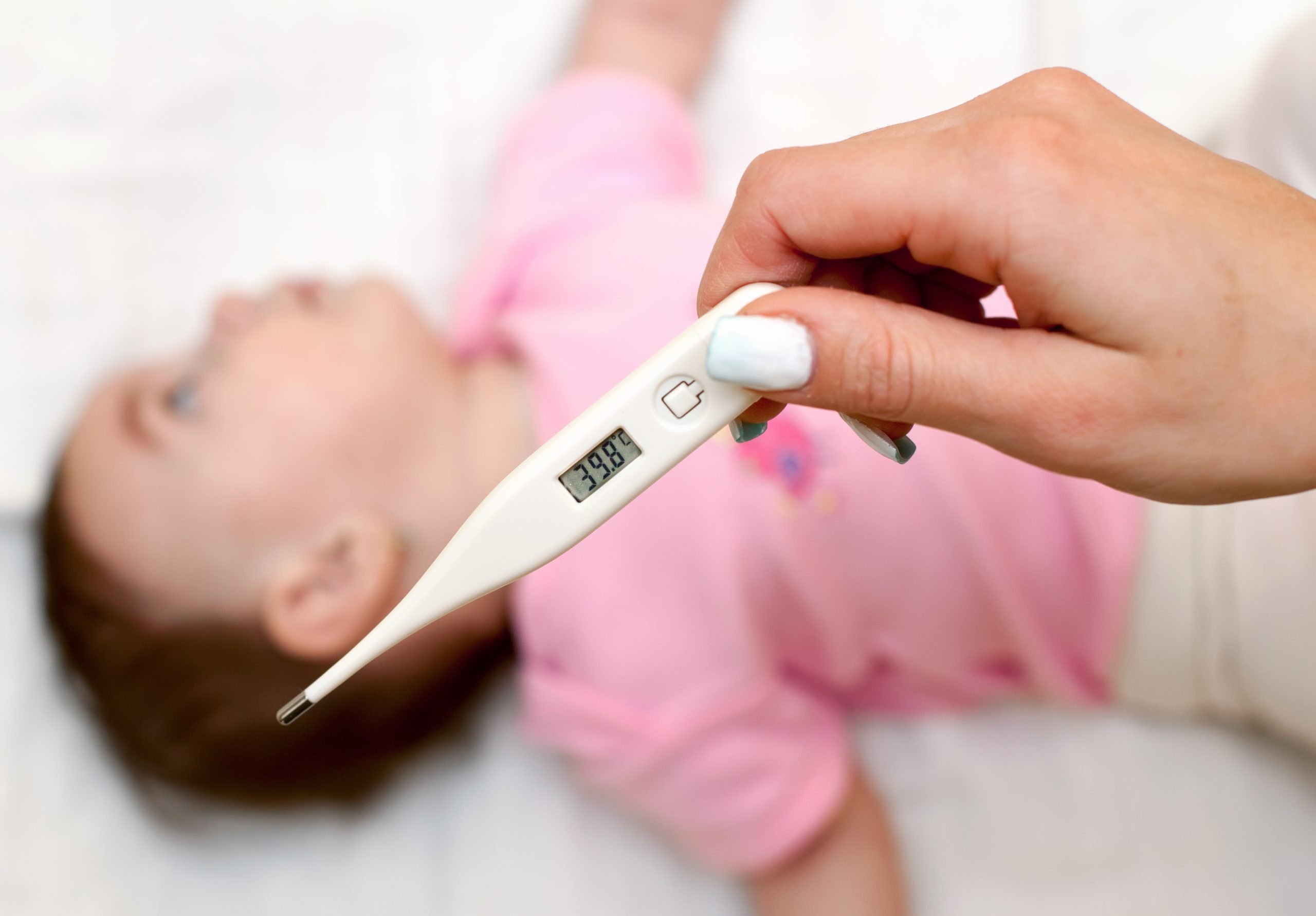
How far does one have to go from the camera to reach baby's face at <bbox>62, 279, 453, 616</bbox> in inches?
34.4

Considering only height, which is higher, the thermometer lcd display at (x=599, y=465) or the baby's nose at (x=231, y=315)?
the thermometer lcd display at (x=599, y=465)

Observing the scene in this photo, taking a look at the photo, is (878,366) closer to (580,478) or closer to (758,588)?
(580,478)

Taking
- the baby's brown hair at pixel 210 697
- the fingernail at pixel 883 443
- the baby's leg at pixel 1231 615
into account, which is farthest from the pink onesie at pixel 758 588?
the fingernail at pixel 883 443

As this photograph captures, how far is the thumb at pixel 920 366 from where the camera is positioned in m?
0.42

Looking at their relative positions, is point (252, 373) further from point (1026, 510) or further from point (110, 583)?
point (1026, 510)

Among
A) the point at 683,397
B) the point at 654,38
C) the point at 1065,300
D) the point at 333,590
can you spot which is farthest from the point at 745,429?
the point at 654,38

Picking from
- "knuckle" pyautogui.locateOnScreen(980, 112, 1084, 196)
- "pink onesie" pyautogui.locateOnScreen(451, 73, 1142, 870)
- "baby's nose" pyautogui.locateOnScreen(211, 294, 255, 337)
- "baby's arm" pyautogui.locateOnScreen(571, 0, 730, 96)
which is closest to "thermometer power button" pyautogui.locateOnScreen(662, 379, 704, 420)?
"knuckle" pyautogui.locateOnScreen(980, 112, 1084, 196)

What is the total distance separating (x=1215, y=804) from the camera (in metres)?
0.94

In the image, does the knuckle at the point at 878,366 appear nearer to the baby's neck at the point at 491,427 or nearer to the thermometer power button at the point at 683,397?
the thermometer power button at the point at 683,397

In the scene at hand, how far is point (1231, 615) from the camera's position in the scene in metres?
0.85

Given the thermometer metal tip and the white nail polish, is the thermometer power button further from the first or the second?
the thermometer metal tip

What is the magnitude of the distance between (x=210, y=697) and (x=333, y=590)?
0.16 m

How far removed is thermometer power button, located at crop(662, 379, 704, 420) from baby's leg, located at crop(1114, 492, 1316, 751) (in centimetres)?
52

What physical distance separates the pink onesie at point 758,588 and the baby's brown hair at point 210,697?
148 millimetres
